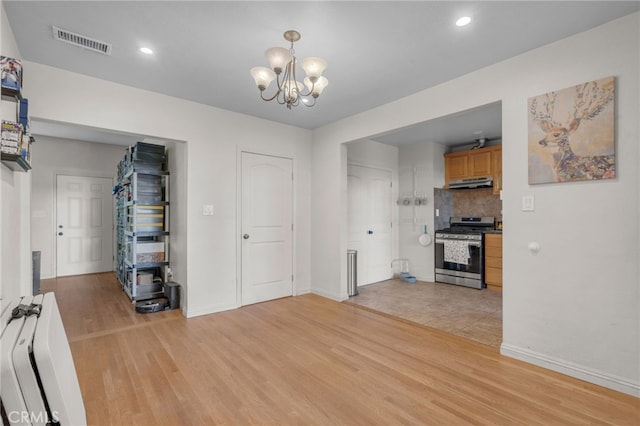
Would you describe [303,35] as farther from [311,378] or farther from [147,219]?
[147,219]

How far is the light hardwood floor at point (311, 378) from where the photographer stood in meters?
1.85

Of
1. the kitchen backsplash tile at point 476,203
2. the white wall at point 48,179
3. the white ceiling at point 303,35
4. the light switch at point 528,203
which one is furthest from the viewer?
the white wall at point 48,179

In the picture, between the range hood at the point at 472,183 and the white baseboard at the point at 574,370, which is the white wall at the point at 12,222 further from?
the range hood at the point at 472,183

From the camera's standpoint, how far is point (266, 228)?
14.2ft

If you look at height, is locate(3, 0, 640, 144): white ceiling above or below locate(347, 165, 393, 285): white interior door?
above

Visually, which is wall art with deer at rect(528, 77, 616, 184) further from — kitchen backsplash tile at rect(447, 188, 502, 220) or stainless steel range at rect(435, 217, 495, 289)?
kitchen backsplash tile at rect(447, 188, 502, 220)

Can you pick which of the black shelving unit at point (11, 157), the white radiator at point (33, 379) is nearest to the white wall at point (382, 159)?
the black shelving unit at point (11, 157)

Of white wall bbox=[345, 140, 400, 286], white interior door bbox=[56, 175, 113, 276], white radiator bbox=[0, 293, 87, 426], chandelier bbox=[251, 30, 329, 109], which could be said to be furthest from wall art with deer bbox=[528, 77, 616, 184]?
white interior door bbox=[56, 175, 113, 276]

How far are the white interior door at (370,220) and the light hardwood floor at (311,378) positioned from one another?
190cm

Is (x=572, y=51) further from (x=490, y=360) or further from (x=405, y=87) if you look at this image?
(x=490, y=360)

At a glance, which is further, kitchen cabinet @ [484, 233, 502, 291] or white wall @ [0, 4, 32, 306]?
kitchen cabinet @ [484, 233, 502, 291]

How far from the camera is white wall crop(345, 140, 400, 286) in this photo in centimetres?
517

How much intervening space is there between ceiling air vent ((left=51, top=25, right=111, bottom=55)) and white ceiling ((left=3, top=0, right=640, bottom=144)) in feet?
0.19

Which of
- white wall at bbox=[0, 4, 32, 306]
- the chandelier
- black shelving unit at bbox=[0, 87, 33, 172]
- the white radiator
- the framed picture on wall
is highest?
the chandelier
